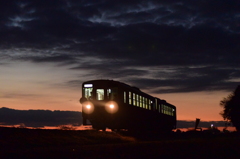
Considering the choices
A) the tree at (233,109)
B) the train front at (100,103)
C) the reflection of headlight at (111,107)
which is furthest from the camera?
the tree at (233,109)

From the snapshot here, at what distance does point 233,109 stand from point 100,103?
3260 centimetres

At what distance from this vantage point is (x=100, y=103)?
82.3 feet

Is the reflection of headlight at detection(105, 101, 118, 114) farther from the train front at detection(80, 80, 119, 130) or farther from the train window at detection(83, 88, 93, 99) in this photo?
the train window at detection(83, 88, 93, 99)

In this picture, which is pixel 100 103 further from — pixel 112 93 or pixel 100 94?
pixel 112 93

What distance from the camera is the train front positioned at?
81.0 feet

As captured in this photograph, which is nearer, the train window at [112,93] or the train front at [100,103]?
the train window at [112,93]

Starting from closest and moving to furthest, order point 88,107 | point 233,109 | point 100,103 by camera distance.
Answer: point 100,103
point 88,107
point 233,109

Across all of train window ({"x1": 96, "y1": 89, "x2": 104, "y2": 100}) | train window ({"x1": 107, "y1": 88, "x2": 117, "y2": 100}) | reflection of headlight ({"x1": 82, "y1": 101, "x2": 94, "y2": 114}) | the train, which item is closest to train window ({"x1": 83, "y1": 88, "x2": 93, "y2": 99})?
the train

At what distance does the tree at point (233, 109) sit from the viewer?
5123 cm

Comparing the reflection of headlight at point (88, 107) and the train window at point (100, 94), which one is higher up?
the train window at point (100, 94)

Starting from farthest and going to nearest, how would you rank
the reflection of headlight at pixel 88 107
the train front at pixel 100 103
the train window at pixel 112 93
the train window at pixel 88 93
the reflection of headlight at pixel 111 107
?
the train window at pixel 88 93 → the reflection of headlight at pixel 88 107 → the train front at pixel 100 103 → the train window at pixel 112 93 → the reflection of headlight at pixel 111 107

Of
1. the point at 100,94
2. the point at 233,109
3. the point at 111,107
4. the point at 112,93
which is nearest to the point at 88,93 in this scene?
the point at 100,94

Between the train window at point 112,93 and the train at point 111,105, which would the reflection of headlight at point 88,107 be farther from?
the train window at point 112,93

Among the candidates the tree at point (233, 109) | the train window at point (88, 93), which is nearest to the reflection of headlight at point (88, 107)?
the train window at point (88, 93)
